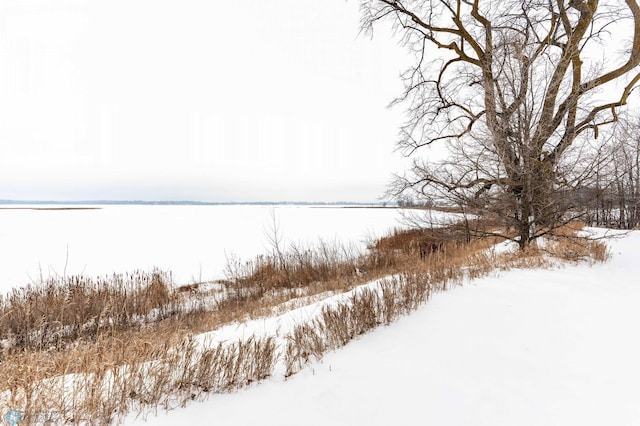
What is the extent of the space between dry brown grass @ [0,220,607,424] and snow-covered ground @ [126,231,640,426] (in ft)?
0.61

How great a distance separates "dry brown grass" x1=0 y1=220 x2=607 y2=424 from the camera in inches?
75.7

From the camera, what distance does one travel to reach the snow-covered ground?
1933 mm

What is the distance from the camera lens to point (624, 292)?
4426mm

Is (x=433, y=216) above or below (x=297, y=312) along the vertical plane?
above

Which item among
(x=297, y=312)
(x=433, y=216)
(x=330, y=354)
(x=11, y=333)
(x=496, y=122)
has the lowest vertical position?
(x=11, y=333)

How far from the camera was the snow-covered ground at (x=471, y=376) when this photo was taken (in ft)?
6.34

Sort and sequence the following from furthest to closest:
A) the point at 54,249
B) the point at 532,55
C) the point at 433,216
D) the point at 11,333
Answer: the point at 54,249, the point at 433,216, the point at 532,55, the point at 11,333

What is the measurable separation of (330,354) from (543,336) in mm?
2237

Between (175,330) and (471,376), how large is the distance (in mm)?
5118

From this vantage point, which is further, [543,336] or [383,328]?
[383,328]

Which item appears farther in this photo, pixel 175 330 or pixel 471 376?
pixel 175 330

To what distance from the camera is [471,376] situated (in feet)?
7.76

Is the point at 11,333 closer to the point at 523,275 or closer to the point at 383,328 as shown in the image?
the point at 383,328

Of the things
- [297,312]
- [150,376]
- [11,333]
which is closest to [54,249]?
[11,333]
